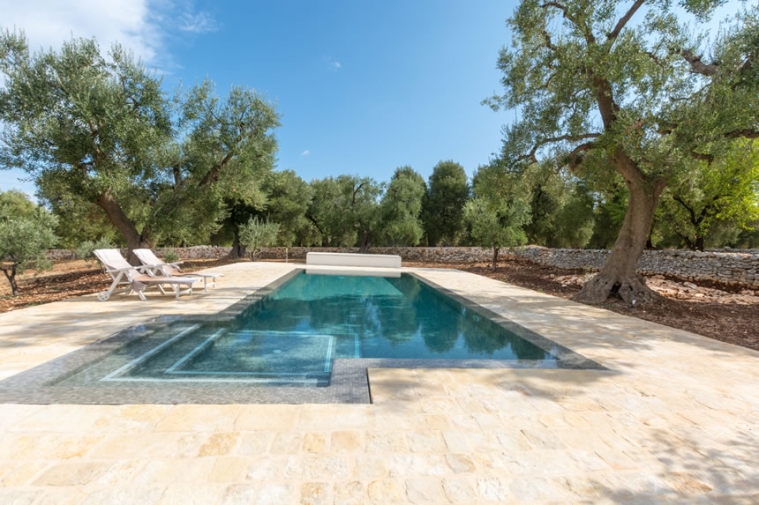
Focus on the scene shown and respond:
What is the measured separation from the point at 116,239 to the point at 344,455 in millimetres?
25208

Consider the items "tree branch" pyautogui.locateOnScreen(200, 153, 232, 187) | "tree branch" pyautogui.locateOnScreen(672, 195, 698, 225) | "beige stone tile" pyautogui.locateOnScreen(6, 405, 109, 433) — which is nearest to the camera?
"beige stone tile" pyautogui.locateOnScreen(6, 405, 109, 433)

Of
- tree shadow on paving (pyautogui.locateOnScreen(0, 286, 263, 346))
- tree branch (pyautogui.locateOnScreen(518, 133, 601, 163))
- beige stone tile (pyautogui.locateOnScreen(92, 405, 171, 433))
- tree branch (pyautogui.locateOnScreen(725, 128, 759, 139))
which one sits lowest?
beige stone tile (pyautogui.locateOnScreen(92, 405, 171, 433))

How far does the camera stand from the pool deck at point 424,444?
176 cm

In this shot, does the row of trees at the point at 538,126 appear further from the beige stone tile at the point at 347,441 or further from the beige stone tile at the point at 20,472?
the beige stone tile at the point at 20,472

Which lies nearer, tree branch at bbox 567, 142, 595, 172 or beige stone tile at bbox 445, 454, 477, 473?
beige stone tile at bbox 445, 454, 477, 473

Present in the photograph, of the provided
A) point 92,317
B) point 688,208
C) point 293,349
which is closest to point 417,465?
point 293,349

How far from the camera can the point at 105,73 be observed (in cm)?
939

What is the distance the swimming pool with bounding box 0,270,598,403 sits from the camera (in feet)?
10.4

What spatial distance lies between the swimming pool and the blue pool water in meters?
0.01

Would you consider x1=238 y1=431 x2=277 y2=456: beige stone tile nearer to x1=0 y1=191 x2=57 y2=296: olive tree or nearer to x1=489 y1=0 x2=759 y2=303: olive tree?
x1=489 y1=0 x2=759 y2=303: olive tree

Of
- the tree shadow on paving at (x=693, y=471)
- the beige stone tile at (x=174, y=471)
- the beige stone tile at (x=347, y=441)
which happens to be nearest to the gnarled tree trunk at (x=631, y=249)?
the tree shadow on paving at (x=693, y=471)

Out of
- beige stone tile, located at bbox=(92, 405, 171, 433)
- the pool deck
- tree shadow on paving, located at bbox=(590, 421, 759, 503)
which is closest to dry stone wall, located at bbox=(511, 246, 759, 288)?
the pool deck

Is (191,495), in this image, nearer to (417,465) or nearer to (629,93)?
(417,465)

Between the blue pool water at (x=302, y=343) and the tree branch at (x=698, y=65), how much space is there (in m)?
6.68
